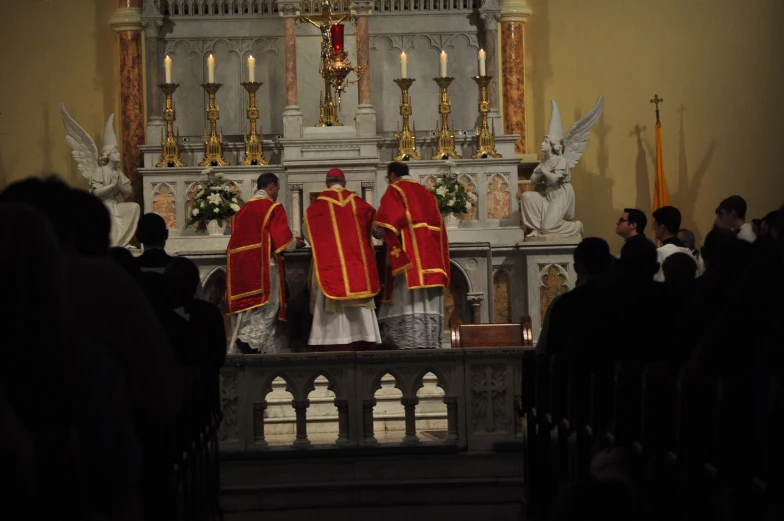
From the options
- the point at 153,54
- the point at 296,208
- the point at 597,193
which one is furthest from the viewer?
the point at 597,193

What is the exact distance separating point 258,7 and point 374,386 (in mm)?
6111

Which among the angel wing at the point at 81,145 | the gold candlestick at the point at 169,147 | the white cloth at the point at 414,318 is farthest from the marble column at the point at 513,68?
the angel wing at the point at 81,145

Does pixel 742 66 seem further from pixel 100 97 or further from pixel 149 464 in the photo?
pixel 149 464

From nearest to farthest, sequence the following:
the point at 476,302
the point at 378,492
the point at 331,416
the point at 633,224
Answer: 1. the point at 378,492
2. the point at 633,224
3. the point at 331,416
4. the point at 476,302

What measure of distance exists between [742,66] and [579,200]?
84.0 inches

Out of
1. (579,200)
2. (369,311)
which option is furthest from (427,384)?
(579,200)

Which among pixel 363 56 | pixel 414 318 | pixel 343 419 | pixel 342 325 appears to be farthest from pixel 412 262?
pixel 363 56

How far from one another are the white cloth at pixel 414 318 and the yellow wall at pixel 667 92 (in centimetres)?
327

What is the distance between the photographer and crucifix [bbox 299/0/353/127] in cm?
1189

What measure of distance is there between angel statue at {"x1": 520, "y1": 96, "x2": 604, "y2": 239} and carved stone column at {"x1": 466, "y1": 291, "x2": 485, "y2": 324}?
36.4 inches

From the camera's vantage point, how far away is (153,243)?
7.19 meters

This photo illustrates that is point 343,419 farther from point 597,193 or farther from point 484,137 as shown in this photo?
point 597,193

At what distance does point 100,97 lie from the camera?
13.4 meters

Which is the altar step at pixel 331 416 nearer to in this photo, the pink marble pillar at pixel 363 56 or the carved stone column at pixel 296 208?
the carved stone column at pixel 296 208
